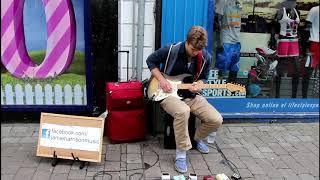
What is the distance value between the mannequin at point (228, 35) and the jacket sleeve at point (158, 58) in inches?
43.3

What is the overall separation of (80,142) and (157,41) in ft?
4.88

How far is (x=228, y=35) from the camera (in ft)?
16.4

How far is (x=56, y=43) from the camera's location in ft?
15.4

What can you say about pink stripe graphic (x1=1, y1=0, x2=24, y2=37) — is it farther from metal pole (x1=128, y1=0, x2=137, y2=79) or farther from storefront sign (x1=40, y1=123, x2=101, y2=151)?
storefront sign (x1=40, y1=123, x2=101, y2=151)

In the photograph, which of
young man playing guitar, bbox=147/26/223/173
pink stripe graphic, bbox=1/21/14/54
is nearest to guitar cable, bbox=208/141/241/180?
young man playing guitar, bbox=147/26/223/173

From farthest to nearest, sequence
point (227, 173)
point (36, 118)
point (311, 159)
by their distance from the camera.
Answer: point (36, 118) < point (311, 159) < point (227, 173)

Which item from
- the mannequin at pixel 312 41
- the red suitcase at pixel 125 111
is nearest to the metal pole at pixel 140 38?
the red suitcase at pixel 125 111

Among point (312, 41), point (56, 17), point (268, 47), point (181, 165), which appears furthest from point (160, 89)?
point (312, 41)

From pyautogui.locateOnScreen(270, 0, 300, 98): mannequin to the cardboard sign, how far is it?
252cm

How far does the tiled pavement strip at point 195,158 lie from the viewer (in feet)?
12.6

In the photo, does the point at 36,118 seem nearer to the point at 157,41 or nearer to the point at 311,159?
the point at 157,41

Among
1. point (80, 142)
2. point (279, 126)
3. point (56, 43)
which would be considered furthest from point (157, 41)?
point (279, 126)

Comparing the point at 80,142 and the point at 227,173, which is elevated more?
the point at 80,142

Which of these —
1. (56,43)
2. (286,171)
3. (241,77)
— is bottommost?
(286,171)
